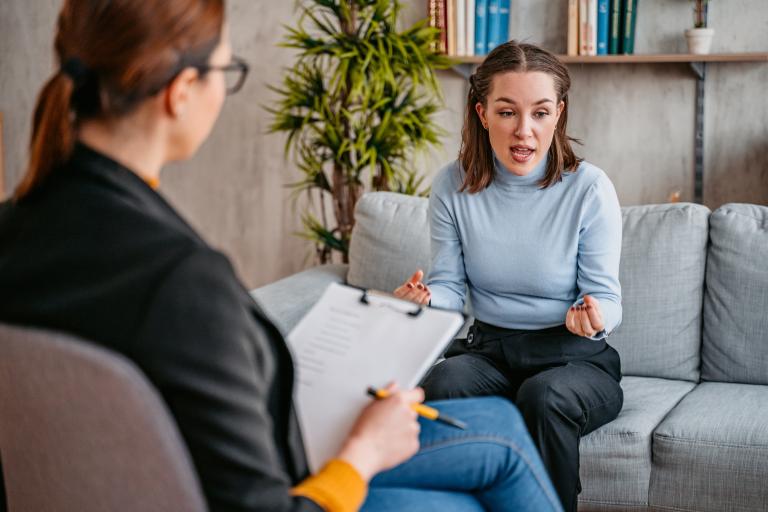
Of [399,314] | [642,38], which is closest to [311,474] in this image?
[399,314]

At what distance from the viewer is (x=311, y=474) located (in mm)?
1080

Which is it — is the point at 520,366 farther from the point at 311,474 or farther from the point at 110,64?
the point at 110,64

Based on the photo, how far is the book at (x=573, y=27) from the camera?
10.5 feet

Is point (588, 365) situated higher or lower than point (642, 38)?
lower

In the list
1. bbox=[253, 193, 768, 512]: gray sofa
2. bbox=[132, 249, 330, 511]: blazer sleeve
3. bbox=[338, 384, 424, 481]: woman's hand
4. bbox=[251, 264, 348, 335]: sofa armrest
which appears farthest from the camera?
bbox=[251, 264, 348, 335]: sofa armrest

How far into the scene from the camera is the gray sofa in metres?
1.87

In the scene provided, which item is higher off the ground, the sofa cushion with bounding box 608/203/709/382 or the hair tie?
the hair tie

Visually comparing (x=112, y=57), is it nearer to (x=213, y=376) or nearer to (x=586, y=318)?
(x=213, y=376)

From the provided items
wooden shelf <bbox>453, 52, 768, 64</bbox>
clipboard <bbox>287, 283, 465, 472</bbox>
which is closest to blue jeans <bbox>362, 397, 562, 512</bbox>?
clipboard <bbox>287, 283, 465, 472</bbox>

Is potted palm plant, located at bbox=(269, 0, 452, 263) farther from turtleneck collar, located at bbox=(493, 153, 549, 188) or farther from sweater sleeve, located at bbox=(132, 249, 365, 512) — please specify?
sweater sleeve, located at bbox=(132, 249, 365, 512)

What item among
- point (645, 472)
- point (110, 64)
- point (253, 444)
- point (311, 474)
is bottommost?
point (645, 472)

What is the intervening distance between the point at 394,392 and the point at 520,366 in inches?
34.3

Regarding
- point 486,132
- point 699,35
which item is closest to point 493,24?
point 699,35

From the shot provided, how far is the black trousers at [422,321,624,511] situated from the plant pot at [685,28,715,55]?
1543mm
